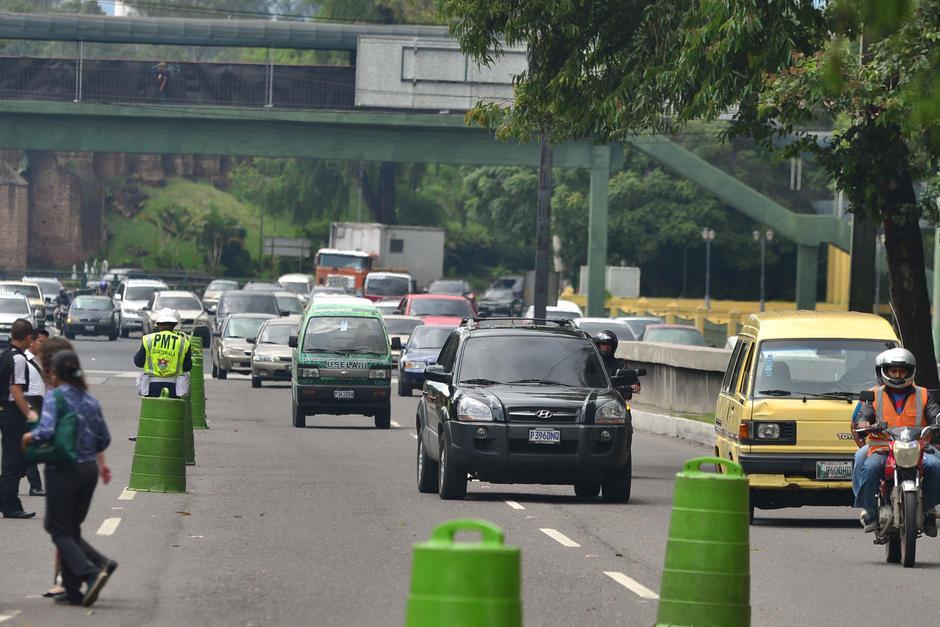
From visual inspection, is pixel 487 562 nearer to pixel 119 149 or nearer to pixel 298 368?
pixel 298 368

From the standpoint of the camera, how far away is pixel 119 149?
5194 centimetres

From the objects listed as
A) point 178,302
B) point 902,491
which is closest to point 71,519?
point 902,491

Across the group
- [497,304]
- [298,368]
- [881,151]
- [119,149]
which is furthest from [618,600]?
[497,304]

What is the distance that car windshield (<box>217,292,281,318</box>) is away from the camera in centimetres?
4931

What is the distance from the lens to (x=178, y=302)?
53.8 m

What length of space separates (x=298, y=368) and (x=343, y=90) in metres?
26.8

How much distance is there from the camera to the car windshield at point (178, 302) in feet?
176

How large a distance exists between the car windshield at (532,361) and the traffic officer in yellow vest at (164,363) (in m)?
4.22

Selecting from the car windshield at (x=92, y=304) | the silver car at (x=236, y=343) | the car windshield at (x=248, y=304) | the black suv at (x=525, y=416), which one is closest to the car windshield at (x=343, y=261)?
the car windshield at (x=92, y=304)

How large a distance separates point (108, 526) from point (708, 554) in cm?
660

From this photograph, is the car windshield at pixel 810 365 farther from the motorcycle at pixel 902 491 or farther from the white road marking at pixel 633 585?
the white road marking at pixel 633 585

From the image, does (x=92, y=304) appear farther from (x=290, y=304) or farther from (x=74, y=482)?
(x=74, y=482)

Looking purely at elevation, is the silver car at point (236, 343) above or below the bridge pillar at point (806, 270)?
below

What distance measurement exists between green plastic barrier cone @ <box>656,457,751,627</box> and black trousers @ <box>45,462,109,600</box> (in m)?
3.42
